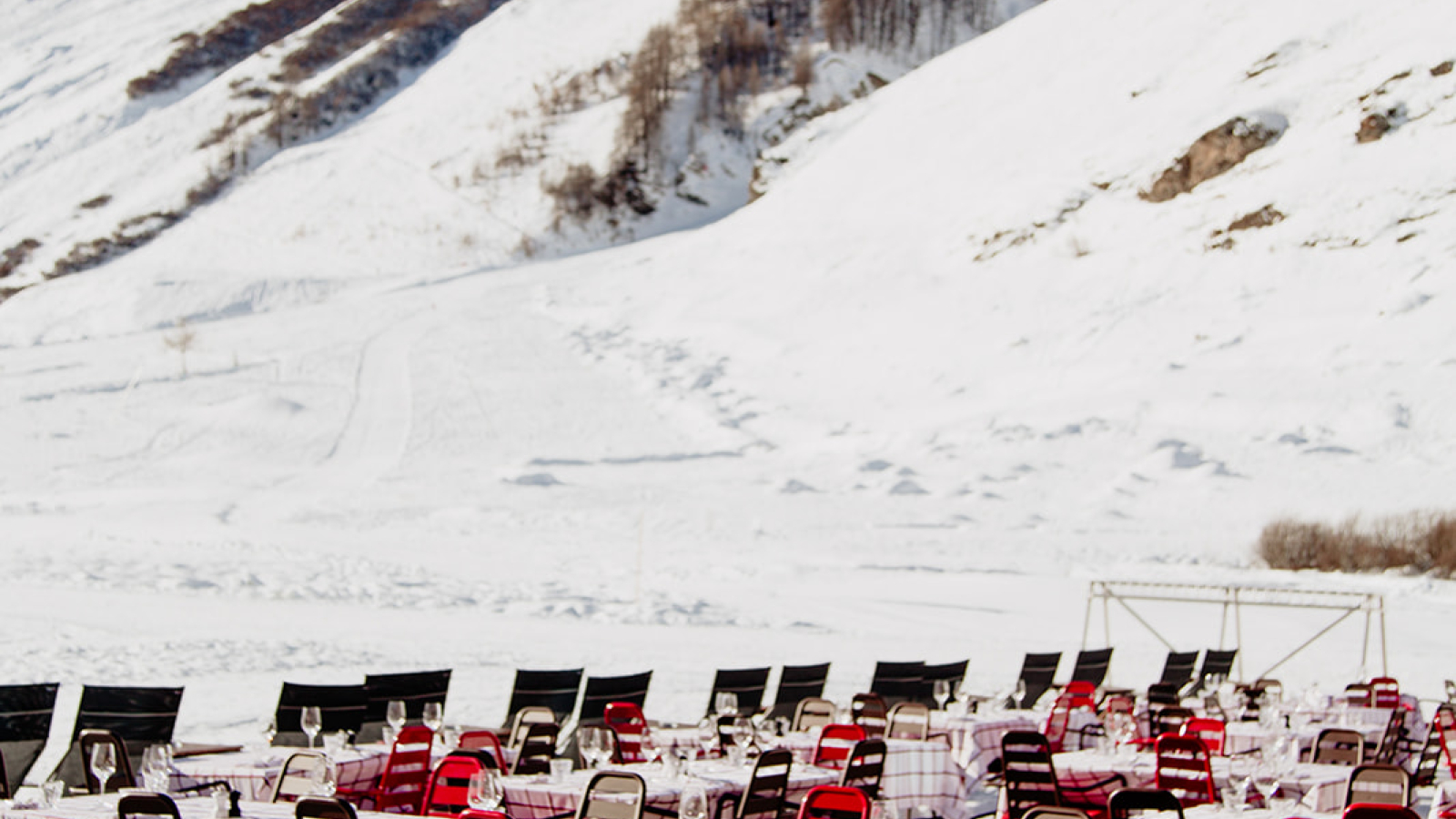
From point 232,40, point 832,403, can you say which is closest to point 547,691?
point 832,403

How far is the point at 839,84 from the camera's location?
254 ft

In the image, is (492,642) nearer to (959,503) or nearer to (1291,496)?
(959,503)

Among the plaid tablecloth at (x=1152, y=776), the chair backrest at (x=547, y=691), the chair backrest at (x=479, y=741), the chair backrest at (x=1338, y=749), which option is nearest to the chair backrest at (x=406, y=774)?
the chair backrest at (x=479, y=741)

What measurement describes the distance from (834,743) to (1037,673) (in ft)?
13.4

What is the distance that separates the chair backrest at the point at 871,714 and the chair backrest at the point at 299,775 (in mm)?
3757

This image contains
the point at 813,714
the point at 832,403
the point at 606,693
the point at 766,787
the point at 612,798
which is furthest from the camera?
the point at 832,403

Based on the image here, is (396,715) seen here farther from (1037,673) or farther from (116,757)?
(1037,673)

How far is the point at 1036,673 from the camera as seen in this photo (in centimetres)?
1212

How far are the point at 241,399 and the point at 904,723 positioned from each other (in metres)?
29.8

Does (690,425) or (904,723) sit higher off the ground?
(690,425)

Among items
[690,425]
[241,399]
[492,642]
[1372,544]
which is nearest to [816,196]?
[690,425]

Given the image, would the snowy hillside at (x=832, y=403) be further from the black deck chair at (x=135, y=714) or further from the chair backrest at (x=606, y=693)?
the black deck chair at (x=135, y=714)

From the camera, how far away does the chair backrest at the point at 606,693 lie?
955cm

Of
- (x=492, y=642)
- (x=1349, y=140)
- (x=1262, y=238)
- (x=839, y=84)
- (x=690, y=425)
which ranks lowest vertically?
(x=492, y=642)
